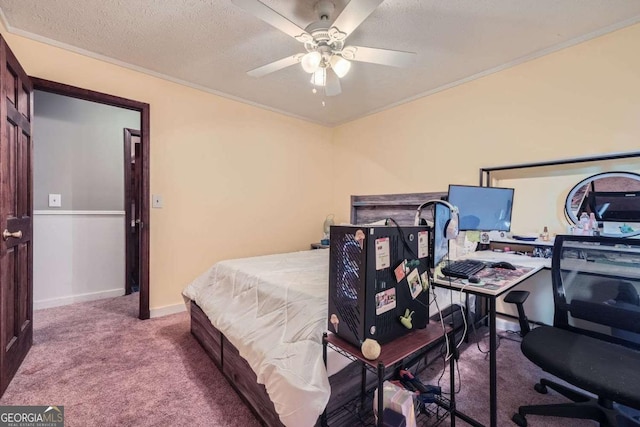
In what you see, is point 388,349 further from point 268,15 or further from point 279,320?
point 268,15

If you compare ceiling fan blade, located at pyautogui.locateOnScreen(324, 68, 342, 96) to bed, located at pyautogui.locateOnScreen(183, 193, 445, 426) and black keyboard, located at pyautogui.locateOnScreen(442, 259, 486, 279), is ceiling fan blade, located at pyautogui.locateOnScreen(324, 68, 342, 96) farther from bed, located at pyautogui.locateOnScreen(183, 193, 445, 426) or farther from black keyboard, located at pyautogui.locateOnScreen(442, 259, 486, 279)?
black keyboard, located at pyautogui.locateOnScreen(442, 259, 486, 279)

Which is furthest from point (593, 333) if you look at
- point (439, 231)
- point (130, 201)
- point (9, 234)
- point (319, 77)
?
point (130, 201)

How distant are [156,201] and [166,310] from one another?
3.73 ft

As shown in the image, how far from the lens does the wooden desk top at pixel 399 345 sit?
38.2 inches

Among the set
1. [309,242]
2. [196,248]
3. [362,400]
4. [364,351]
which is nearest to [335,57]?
[364,351]

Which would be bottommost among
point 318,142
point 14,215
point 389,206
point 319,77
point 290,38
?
point 14,215

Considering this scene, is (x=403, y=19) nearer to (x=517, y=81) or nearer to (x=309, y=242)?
(x=517, y=81)

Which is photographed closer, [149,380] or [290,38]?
[149,380]

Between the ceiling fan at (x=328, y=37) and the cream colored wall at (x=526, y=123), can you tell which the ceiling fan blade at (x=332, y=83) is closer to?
the ceiling fan at (x=328, y=37)

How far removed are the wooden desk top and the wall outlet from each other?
2.39 m

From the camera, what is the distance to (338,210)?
14.0ft

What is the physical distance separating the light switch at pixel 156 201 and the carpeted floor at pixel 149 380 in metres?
1.16

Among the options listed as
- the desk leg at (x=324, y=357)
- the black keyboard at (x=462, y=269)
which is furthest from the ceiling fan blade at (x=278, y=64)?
the desk leg at (x=324, y=357)

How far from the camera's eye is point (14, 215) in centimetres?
178
